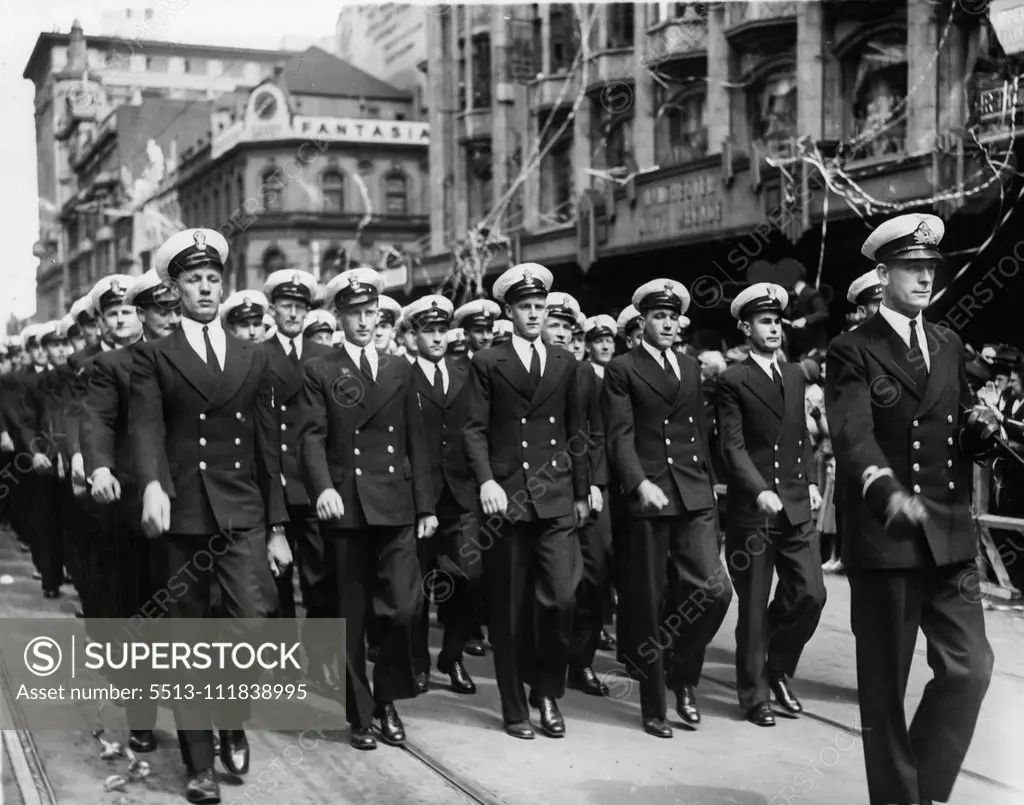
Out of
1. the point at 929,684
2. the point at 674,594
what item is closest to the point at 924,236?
the point at 929,684

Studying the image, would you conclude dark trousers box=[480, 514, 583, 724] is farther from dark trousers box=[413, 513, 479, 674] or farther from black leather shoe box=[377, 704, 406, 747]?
dark trousers box=[413, 513, 479, 674]

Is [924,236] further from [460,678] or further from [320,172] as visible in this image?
[320,172]

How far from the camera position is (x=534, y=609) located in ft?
22.5

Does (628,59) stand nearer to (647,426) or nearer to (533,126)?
(533,126)

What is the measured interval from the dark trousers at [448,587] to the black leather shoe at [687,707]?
1.65 metres

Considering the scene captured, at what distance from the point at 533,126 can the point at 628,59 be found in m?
4.19

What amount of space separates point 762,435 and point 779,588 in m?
0.86

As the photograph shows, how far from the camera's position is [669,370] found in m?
7.15

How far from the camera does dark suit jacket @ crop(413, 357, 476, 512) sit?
8.65 m

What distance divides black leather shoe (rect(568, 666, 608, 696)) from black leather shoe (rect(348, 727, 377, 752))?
1.67 metres

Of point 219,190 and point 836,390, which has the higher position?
point 219,190

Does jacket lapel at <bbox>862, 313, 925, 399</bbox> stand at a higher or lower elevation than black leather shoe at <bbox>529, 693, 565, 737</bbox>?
higher

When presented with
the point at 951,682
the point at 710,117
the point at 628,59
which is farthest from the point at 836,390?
the point at 628,59

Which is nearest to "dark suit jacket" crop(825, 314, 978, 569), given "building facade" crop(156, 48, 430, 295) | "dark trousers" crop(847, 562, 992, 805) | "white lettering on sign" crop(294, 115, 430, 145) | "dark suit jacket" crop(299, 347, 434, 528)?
"dark trousers" crop(847, 562, 992, 805)
